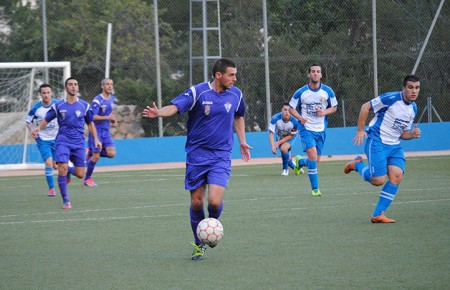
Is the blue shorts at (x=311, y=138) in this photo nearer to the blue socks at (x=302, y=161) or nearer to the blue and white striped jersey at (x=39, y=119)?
the blue socks at (x=302, y=161)

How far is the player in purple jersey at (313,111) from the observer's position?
15.5 metres

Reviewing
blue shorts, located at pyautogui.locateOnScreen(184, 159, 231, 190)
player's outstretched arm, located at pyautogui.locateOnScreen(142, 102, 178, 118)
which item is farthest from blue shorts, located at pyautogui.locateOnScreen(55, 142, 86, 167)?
player's outstretched arm, located at pyautogui.locateOnScreen(142, 102, 178, 118)

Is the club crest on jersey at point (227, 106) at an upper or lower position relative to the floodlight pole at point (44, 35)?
lower

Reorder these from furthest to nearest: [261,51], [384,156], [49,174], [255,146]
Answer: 1. [261,51]
2. [255,146]
3. [49,174]
4. [384,156]

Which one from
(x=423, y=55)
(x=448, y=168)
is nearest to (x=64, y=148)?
(x=448, y=168)

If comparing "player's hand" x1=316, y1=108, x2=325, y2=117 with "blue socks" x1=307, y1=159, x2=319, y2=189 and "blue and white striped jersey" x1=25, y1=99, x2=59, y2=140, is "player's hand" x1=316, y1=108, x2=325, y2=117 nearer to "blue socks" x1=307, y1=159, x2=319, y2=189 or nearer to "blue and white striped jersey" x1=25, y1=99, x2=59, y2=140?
"blue socks" x1=307, y1=159, x2=319, y2=189

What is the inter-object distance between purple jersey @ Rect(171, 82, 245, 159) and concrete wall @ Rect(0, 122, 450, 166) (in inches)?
Answer: 688

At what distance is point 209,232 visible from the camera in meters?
8.52

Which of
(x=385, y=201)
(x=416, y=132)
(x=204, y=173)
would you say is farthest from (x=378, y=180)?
(x=204, y=173)

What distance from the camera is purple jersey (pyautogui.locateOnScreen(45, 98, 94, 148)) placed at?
14.8 m

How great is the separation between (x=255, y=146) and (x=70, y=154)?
44.1ft

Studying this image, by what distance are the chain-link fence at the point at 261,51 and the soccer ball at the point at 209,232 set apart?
1867 cm

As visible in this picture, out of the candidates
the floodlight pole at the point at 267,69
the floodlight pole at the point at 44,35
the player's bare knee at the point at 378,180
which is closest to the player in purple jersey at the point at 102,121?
the floodlight pole at the point at 44,35

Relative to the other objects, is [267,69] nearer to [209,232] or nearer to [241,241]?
[241,241]
